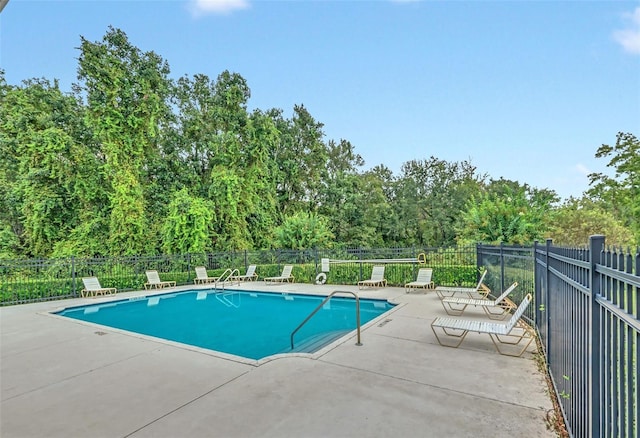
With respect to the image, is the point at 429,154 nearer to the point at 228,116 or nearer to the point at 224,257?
the point at 228,116

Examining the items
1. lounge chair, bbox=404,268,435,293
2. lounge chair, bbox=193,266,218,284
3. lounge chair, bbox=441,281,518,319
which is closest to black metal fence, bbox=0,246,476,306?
lounge chair, bbox=193,266,218,284

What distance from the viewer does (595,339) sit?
1.88 metres

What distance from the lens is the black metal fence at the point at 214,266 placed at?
37.5ft

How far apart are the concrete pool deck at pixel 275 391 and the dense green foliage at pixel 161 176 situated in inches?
424

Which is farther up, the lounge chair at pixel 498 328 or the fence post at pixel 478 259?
the fence post at pixel 478 259

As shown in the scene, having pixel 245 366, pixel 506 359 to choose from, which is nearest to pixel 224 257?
pixel 245 366

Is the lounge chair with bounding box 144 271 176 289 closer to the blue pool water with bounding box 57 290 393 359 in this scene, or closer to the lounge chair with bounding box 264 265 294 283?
the blue pool water with bounding box 57 290 393 359

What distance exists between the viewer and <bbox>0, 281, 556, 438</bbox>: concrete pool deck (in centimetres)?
309

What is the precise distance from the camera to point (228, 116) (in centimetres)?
2230

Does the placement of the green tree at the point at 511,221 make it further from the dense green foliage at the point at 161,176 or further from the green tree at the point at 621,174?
the green tree at the point at 621,174

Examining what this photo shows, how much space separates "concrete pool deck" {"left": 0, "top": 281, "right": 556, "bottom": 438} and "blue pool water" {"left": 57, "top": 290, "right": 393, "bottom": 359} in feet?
4.69

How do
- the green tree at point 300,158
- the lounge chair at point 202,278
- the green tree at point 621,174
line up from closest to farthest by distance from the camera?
1. the lounge chair at point 202,278
2. the green tree at point 621,174
3. the green tree at point 300,158

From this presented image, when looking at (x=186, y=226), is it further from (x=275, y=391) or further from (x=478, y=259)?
(x=275, y=391)

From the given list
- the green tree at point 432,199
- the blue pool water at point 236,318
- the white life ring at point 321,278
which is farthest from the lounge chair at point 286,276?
the green tree at point 432,199
